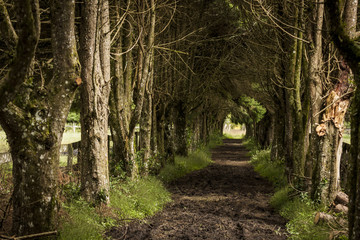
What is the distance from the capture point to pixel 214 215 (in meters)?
8.59

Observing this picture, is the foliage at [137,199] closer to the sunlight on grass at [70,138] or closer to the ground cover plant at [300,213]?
the ground cover plant at [300,213]

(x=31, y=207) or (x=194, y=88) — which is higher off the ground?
(x=194, y=88)

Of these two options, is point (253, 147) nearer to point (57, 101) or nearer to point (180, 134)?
point (180, 134)

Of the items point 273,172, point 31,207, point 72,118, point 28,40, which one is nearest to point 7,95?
point 28,40

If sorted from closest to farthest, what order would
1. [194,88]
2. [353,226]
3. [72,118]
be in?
[353,226]
[194,88]
[72,118]

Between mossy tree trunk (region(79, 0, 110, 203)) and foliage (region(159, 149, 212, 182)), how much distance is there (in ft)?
18.7

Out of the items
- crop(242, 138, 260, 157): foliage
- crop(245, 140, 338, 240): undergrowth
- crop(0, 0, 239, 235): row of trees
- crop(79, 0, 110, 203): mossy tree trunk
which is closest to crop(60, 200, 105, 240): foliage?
crop(0, 0, 239, 235): row of trees

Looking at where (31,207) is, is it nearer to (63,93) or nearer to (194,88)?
(63,93)

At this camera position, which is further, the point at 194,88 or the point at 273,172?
the point at 194,88

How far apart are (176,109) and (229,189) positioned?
303 inches

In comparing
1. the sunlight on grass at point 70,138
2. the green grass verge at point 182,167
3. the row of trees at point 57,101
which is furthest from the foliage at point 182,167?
the sunlight on grass at point 70,138

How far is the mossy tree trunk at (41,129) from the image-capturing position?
482cm

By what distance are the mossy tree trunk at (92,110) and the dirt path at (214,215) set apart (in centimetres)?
117

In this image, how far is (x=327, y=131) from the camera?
783cm
